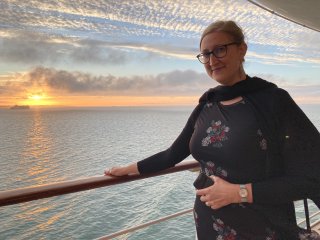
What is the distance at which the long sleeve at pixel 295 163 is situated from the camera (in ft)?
2.72

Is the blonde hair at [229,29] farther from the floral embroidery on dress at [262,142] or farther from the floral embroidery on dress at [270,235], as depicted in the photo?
the floral embroidery on dress at [270,235]

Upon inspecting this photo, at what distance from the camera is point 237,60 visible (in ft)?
3.26

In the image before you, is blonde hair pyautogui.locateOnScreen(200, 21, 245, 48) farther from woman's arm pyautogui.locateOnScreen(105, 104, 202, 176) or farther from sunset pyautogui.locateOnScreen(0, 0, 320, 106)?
sunset pyautogui.locateOnScreen(0, 0, 320, 106)

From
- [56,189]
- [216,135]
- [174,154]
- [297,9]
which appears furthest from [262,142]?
[297,9]

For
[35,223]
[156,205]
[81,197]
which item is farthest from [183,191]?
[35,223]

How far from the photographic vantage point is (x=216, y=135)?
3.21 feet

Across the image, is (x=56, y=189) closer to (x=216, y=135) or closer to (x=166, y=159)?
(x=166, y=159)

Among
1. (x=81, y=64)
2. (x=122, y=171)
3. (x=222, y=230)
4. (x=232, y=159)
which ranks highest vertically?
(x=81, y=64)

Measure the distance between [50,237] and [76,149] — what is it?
86.8 ft

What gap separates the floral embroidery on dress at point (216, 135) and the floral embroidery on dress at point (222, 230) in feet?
0.82

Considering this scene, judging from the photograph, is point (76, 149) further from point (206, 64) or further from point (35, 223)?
point (206, 64)

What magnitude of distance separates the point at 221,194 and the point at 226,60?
419 mm

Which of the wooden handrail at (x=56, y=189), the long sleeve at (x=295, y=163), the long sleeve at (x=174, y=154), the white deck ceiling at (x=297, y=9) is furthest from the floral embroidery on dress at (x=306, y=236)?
the white deck ceiling at (x=297, y=9)

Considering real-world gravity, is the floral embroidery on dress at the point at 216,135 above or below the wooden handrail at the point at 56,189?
above
